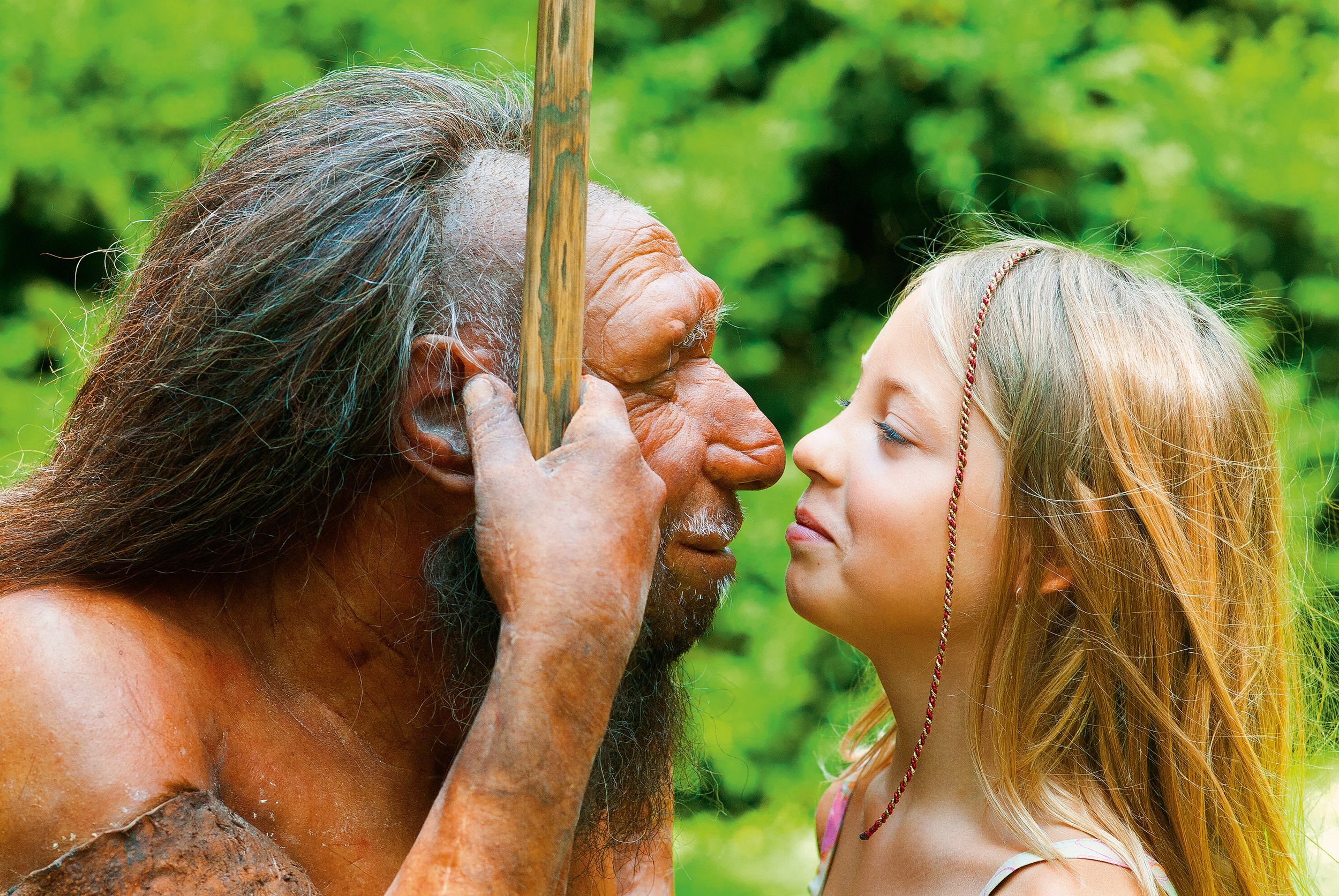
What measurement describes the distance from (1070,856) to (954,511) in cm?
63

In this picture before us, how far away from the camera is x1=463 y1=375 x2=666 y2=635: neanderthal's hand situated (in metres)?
1.40

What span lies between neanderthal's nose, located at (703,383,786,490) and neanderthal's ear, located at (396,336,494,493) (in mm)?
450

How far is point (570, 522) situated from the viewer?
1.43m

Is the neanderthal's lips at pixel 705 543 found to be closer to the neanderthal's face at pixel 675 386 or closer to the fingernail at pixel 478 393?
the neanderthal's face at pixel 675 386

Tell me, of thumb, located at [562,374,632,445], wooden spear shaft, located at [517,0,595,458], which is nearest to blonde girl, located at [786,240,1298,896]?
thumb, located at [562,374,632,445]

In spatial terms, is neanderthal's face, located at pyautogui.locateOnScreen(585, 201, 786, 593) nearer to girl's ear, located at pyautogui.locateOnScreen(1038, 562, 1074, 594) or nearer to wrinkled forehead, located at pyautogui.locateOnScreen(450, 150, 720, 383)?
wrinkled forehead, located at pyautogui.locateOnScreen(450, 150, 720, 383)

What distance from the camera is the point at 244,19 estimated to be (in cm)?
429

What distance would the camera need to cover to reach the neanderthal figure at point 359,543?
1402 millimetres

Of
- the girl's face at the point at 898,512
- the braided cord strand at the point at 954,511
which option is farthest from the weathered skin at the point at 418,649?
the braided cord strand at the point at 954,511

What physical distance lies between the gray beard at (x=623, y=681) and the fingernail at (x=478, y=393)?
0.24 metres

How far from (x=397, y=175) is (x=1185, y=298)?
162 centimetres

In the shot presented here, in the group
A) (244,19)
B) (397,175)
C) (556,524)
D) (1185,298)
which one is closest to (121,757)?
(556,524)

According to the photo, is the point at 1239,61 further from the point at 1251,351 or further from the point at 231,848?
Result: the point at 231,848

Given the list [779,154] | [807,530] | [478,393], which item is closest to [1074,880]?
[807,530]
